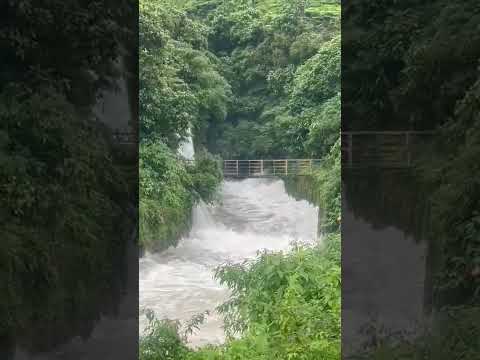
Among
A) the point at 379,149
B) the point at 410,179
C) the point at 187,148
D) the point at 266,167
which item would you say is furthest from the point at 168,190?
the point at 410,179

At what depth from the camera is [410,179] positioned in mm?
2779

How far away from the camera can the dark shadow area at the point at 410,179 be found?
9.02 ft

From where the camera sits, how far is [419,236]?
2793 millimetres

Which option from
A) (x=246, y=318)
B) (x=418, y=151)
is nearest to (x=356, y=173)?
(x=418, y=151)

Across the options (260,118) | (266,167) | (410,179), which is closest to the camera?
(410,179)

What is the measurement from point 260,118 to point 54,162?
1.64 meters

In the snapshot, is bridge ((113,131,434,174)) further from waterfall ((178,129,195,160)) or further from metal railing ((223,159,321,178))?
waterfall ((178,129,195,160))

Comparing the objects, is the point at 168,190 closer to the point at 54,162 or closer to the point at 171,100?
the point at 171,100

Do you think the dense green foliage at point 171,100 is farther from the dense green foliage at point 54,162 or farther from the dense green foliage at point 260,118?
the dense green foliage at point 54,162

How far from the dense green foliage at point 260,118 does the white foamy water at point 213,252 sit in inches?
3.3

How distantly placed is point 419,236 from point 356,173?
44cm

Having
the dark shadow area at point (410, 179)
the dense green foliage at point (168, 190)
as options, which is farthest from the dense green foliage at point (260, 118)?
the dark shadow area at point (410, 179)

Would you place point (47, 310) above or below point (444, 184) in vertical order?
below

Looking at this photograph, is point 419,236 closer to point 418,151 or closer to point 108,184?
point 418,151
